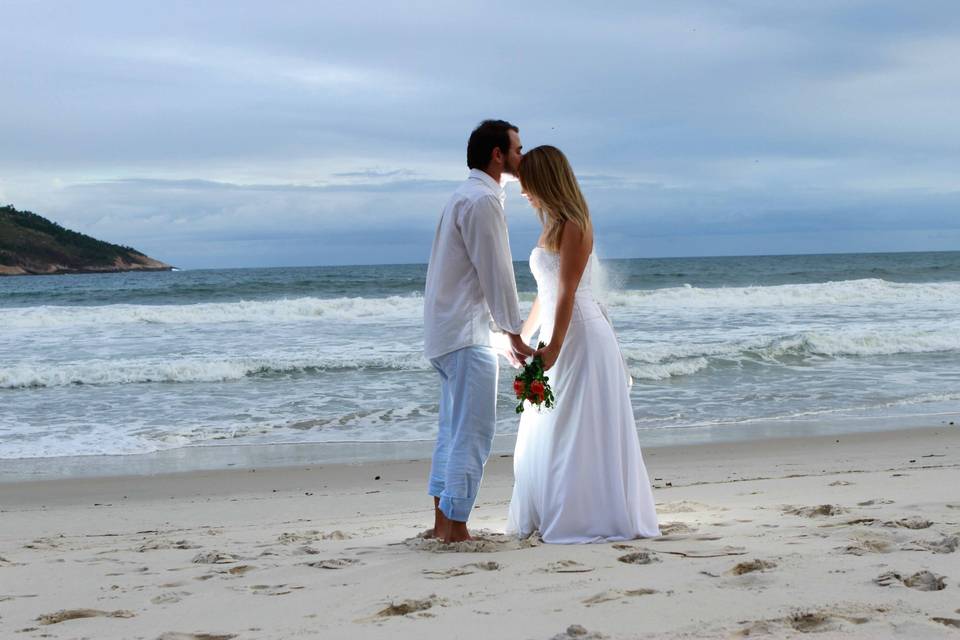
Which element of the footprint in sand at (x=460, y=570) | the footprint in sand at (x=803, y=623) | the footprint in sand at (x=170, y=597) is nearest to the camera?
the footprint in sand at (x=803, y=623)

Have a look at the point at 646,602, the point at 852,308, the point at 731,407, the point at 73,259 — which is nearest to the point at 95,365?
the point at 731,407

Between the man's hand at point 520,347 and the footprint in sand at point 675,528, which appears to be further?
the footprint in sand at point 675,528

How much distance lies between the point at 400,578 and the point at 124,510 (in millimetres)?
3327

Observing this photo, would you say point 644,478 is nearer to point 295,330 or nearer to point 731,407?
point 731,407

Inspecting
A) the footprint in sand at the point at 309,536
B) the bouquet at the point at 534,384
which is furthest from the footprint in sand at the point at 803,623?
the footprint in sand at the point at 309,536

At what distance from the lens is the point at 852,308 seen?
24.1m

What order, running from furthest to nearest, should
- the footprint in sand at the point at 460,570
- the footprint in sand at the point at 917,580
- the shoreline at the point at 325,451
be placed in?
the shoreline at the point at 325,451, the footprint in sand at the point at 460,570, the footprint in sand at the point at 917,580

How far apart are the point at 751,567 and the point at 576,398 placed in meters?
1.14

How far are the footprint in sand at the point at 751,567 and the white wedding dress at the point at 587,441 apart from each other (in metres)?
Answer: 0.79

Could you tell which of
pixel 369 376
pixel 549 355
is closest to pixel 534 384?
pixel 549 355

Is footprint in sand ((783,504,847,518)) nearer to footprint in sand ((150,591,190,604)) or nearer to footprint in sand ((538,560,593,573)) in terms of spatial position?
footprint in sand ((538,560,593,573))

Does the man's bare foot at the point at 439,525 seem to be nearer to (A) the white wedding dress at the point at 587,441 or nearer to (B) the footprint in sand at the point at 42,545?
(A) the white wedding dress at the point at 587,441

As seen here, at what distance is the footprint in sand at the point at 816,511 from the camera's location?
14.5ft

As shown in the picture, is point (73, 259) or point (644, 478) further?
point (73, 259)
